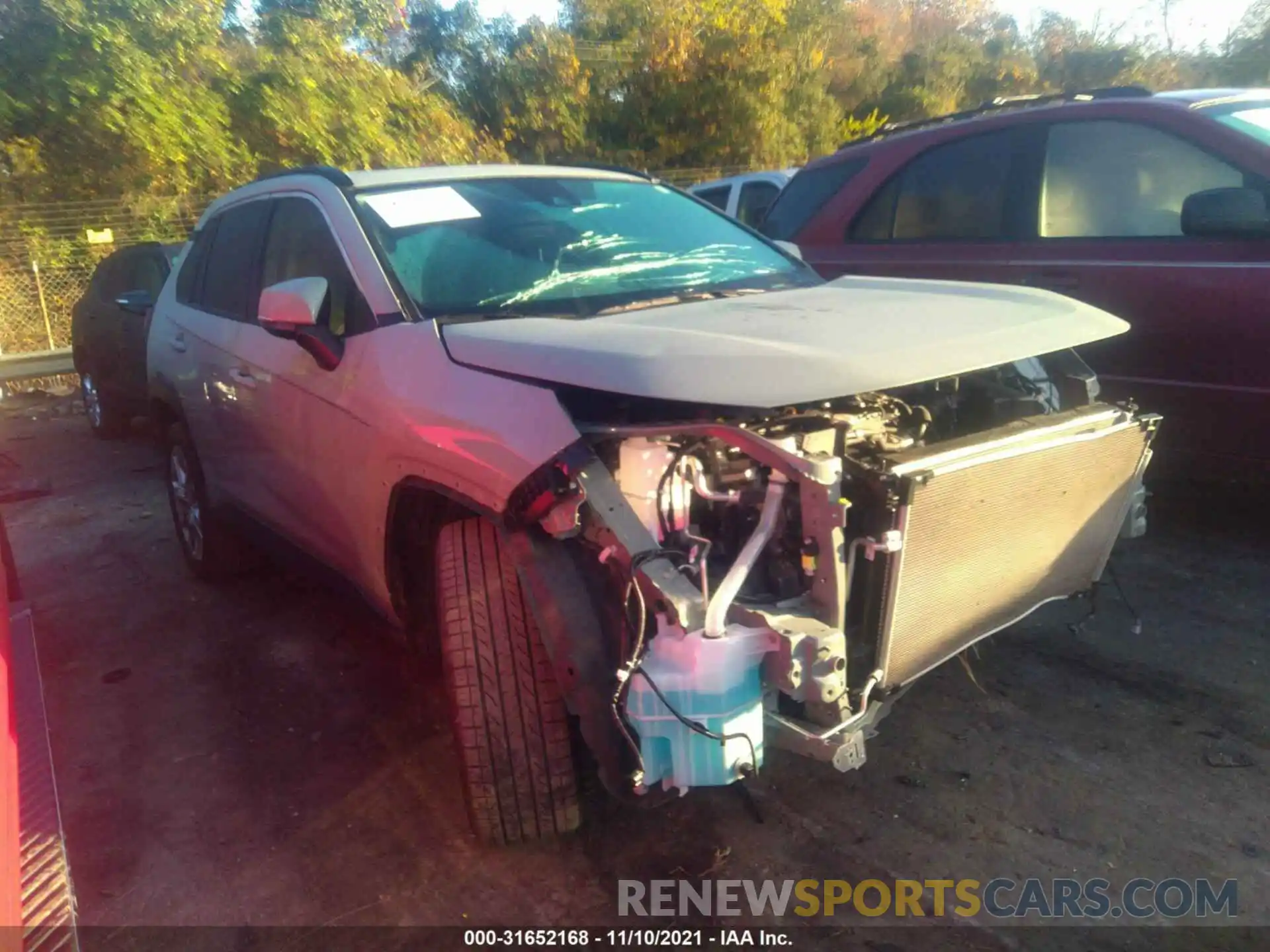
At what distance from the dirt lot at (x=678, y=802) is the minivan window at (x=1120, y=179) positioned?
56.6 inches

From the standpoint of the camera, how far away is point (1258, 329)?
12.5ft

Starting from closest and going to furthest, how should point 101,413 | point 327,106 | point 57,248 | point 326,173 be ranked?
point 326,173, point 101,413, point 57,248, point 327,106

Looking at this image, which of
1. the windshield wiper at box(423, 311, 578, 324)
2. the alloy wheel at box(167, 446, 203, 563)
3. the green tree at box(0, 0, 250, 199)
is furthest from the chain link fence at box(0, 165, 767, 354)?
the windshield wiper at box(423, 311, 578, 324)

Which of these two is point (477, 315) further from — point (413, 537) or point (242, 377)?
point (242, 377)

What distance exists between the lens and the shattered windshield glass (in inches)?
122

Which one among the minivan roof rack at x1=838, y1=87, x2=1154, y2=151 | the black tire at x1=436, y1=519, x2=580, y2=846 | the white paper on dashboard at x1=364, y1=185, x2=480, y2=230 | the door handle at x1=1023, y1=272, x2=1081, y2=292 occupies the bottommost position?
the black tire at x1=436, y1=519, x2=580, y2=846

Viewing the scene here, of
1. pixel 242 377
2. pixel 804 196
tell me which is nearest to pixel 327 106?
pixel 804 196

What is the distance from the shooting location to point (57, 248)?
50.2 ft

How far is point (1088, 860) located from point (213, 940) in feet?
7.16

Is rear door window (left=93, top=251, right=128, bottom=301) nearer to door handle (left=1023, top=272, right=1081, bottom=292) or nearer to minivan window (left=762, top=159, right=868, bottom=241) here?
minivan window (left=762, top=159, right=868, bottom=241)

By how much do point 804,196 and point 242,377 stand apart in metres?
3.54

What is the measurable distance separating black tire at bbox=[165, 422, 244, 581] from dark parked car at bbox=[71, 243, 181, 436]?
2.80 meters

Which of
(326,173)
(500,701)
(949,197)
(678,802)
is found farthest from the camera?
(949,197)

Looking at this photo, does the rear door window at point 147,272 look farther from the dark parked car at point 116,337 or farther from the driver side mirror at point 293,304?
the driver side mirror at point 293,304
